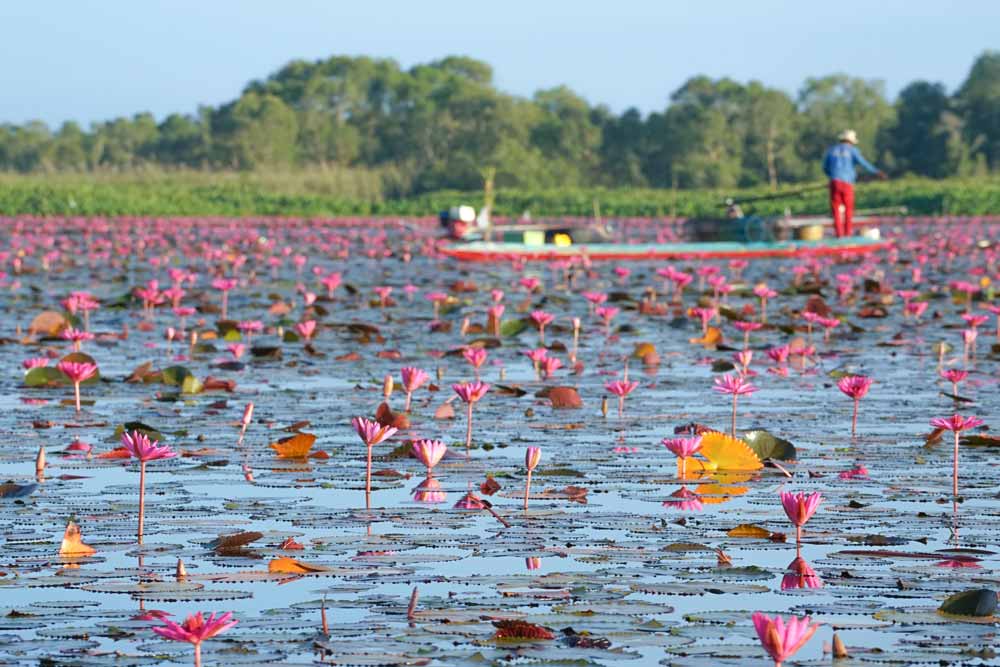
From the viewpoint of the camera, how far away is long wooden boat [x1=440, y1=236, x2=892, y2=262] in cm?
2238

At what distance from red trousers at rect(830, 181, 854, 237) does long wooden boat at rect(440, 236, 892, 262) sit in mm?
717

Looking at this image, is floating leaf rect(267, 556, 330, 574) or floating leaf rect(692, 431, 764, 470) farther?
floating leaf rect(692, 431, 764, 470)

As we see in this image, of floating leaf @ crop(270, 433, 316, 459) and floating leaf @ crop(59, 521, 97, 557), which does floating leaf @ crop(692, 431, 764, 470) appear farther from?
floating leaf @ crop(59, 521, 97, 557)

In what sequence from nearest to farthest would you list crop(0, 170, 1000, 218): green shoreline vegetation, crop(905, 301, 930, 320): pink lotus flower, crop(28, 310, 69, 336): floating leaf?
crop(905, 301, 930, 320): pink lotus flower → crop(28, 310, 69, 336): floating leaf → crop(0, 170, 1000, 218): green shoreline vegetation

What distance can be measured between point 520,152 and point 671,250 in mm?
57444

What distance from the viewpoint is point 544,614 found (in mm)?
3494

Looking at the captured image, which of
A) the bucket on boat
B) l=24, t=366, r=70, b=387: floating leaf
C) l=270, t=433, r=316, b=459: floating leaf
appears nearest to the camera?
l=270, t=433, r=316, b=459: floating leaf

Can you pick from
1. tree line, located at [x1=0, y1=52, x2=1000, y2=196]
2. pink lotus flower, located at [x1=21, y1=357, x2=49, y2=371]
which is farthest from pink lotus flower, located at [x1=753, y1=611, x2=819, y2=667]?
tree line, located at [x1=0, y1=52, x2=1000, y2=196]

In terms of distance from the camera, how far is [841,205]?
76.9 ft

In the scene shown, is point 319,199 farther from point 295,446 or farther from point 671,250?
point 295,446

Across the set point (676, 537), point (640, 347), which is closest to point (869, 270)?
point (640, 347)

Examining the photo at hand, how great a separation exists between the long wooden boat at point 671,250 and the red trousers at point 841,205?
717 millimetres

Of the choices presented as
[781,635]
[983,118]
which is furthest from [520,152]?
[781,635]

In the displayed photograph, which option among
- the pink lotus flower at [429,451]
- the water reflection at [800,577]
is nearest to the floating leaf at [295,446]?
the pink lotus flower at [429,451]
